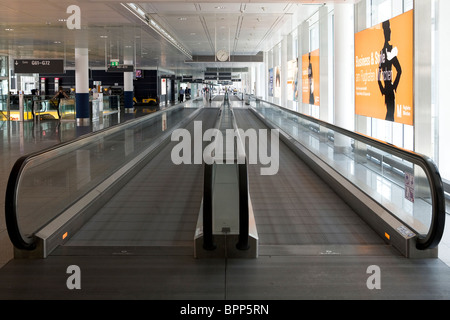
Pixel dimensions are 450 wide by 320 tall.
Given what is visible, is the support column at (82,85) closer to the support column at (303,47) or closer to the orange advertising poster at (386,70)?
the support column at (303,47)

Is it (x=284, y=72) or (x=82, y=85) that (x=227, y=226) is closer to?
(x=82, y=85)

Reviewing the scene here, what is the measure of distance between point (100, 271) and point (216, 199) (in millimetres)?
1572

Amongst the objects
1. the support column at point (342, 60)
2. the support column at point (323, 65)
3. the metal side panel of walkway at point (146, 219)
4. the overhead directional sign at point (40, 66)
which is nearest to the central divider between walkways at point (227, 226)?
the metal side panel of walkway at point (146, 219)

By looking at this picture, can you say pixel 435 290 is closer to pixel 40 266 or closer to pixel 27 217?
pixel 40 266

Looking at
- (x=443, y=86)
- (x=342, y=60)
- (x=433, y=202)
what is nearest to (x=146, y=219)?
(x=433, y=202)

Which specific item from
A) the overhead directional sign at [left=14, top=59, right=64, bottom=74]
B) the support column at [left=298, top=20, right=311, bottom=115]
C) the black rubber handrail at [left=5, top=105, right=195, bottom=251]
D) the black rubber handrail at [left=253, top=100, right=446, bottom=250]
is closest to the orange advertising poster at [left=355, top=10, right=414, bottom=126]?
the black rubber handrail at [left=253, top=100, right=446, bottom=250]

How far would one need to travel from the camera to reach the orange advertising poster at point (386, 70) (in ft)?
28.5

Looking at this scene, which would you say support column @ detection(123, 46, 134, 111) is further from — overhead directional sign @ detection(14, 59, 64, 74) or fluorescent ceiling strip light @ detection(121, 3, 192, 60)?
overhead directional sign @ detection(14, 59, 64, 74)

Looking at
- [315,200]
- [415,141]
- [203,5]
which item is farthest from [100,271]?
[203,5]

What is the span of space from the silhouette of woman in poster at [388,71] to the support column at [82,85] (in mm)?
14684

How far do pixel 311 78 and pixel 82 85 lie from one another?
32.7ft

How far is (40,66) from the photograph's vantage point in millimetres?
19125

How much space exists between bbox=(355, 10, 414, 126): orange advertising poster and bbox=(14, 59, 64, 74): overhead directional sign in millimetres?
12097
